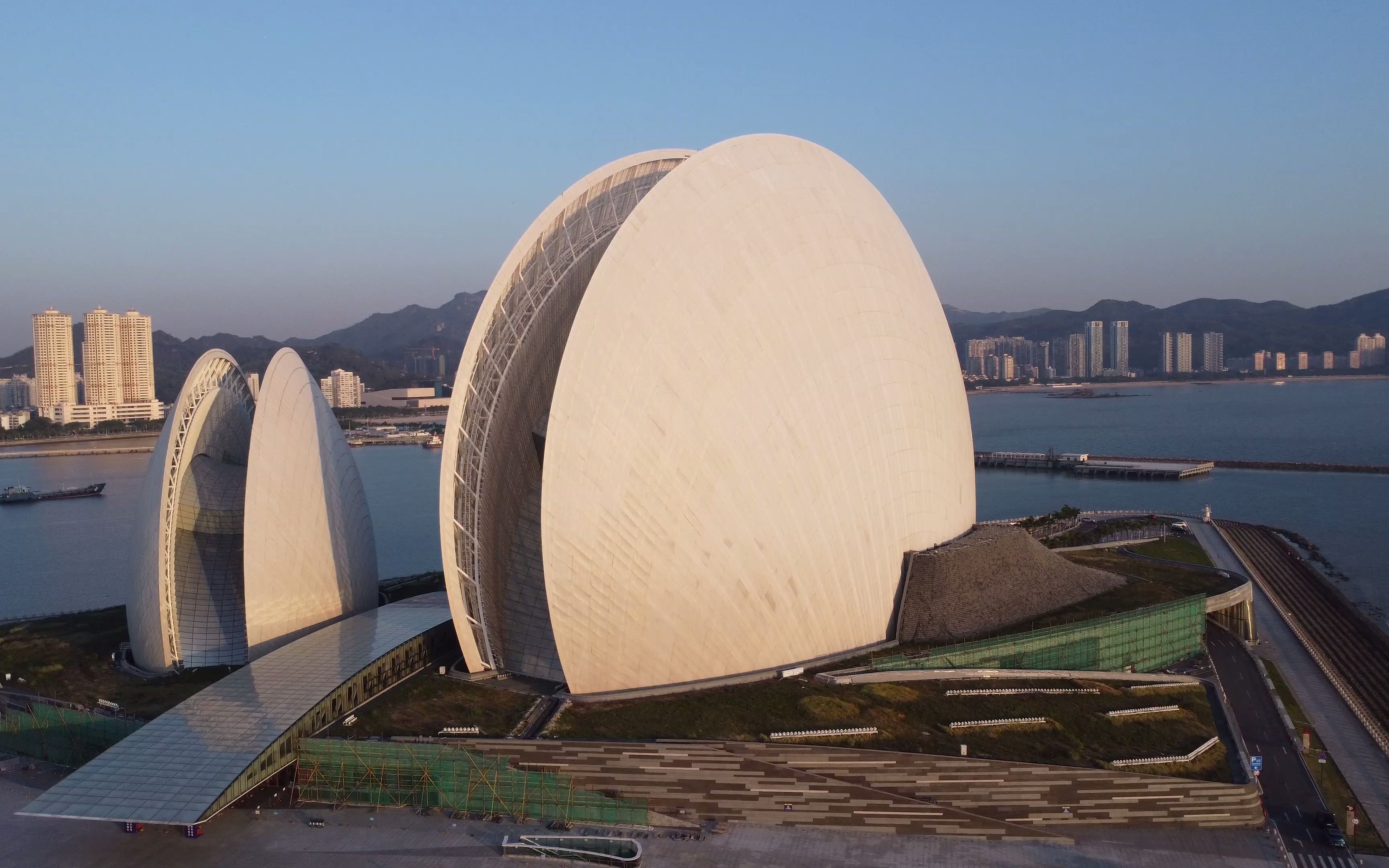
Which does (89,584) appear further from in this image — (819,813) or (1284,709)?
(1284,709)

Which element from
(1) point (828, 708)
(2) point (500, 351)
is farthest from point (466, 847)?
(2) point (500, 351)

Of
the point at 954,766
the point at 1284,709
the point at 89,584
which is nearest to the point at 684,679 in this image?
the point at 954,766

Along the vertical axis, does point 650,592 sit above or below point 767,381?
below

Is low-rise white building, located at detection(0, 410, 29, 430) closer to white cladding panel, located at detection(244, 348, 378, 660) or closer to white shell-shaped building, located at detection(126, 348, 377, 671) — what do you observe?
white shell-shaped building, located at detection(126, 348, 377, 671)

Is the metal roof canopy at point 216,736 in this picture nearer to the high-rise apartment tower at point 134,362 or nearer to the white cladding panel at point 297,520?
the white cladding panel at point 297,520

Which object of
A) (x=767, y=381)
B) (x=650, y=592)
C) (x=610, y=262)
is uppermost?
(x=610, y=262)

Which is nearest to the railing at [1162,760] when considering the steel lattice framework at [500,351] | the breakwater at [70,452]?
the steel lattice framework at [500,351]
